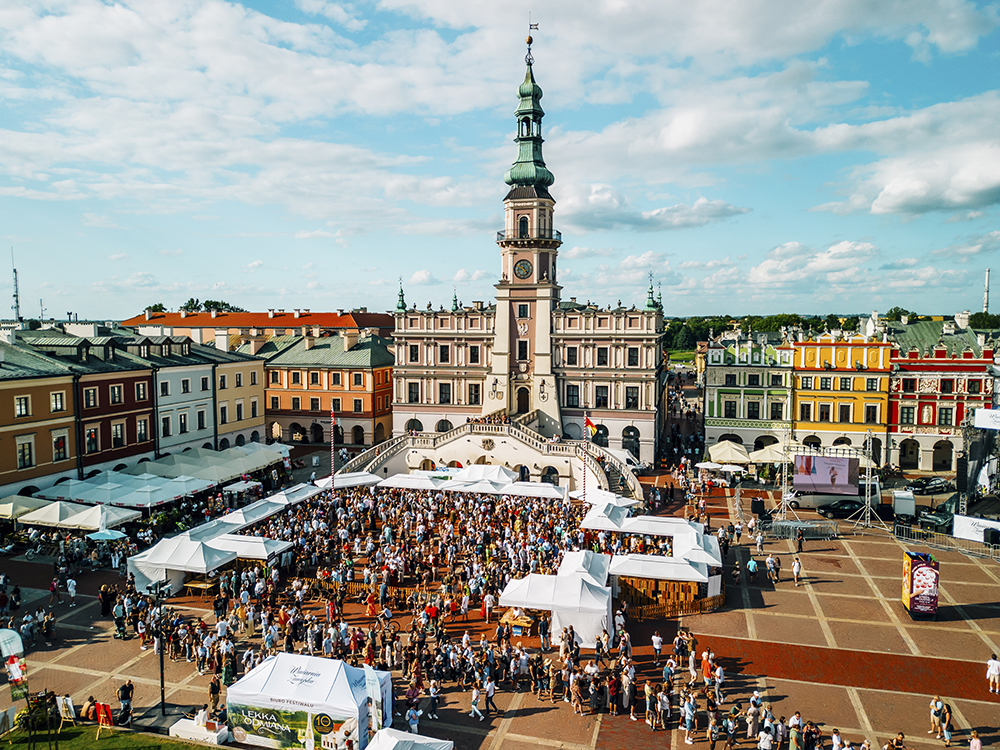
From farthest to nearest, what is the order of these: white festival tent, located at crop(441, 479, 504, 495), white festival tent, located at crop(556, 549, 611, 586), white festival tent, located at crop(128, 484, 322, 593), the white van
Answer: the white van < white festival tent, located at crop(441, 479, 504, 495) < white festival tent, located at crop(128, 484, 322, 593) < white festival tent, located at crop(556, 549, 611, 586)

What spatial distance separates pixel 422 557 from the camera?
32.2m

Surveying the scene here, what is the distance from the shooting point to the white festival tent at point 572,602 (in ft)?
77.2

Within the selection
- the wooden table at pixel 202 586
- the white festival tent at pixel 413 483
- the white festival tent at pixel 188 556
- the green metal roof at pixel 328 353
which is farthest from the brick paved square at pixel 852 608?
the green metal roof at pixel 328 353

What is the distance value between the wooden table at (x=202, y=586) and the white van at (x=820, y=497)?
33644 millimetres

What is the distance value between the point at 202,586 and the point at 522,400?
→ 1353 inches

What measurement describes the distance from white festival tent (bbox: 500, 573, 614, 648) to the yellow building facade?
122 feet

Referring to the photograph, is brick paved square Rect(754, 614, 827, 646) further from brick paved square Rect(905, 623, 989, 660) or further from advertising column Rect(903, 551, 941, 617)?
advertising column Rect(903, 551, 941, 617)

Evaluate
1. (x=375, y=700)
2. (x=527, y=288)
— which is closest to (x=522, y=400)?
(x=527, y=288)

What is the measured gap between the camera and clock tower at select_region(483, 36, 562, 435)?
57312 mm

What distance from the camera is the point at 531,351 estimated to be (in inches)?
2283

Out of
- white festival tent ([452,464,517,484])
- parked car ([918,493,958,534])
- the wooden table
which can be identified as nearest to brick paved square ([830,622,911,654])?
parked car ([918,493,958,534])

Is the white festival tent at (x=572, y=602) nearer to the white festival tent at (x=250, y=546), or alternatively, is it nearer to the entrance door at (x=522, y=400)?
the white festival tent at (x=250, y=546)

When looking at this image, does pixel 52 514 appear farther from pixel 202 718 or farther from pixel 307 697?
pixel 307 697

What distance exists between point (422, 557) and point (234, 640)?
9.59 m
